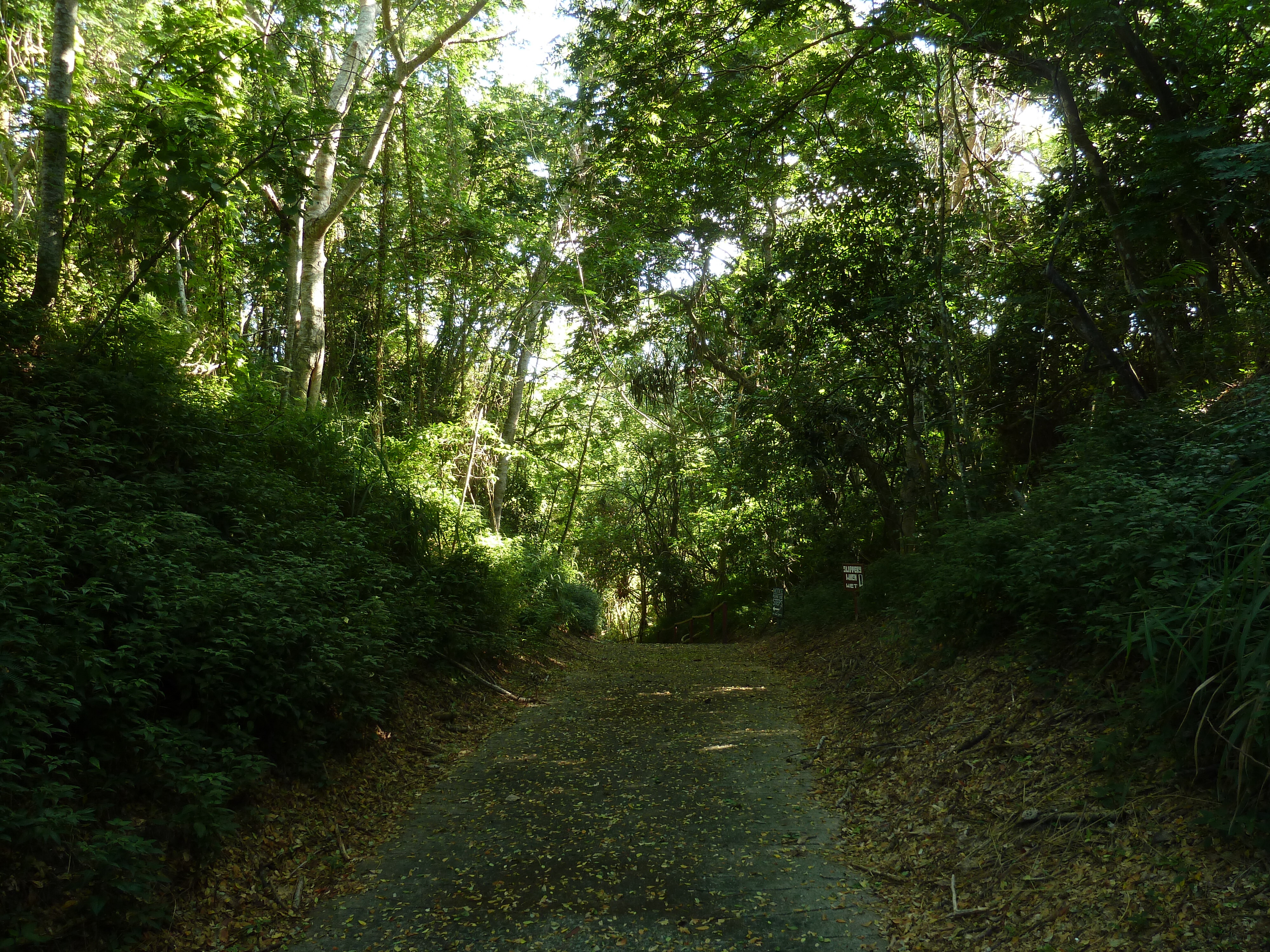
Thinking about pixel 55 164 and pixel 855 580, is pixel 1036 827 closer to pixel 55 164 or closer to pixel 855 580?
pixel 855 580

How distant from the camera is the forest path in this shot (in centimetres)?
352

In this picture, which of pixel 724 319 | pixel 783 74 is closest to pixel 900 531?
pixel 724 319

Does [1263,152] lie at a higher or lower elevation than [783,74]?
lower

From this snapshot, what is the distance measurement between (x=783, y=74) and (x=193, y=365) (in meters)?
6.87

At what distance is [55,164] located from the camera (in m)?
5.82

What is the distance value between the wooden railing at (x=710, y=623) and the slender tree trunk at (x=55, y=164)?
14.9 metres

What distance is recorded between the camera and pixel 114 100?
7656 millimetres

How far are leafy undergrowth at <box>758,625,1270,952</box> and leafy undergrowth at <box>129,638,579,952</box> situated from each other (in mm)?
2920

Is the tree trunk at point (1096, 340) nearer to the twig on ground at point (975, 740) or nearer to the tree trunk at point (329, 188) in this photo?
the twig on ground at point (975, 740)

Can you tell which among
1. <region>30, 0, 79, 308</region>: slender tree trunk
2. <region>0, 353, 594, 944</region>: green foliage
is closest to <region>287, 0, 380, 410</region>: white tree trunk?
<region>0, 353, 594, 944</region>: green foliage

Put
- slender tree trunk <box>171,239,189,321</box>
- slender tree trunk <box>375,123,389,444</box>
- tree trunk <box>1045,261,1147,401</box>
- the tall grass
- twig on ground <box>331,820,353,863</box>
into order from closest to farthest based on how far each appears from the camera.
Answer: the tall grass < twig on ground <box>331,820,353,863</box> < tree trunk <box>1045,261,1147,401</box> < slender tree trunk <box>171,239,189,321</box> < slender tree trunk <box>375,123,389,444</box>

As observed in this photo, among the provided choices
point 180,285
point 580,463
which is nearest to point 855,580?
point 180,285

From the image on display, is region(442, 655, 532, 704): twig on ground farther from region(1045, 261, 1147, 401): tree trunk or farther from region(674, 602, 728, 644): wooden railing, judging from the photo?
region(674, 602, 728, 644): wooden railing

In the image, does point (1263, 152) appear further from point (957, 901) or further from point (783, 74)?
point (957, 901)
